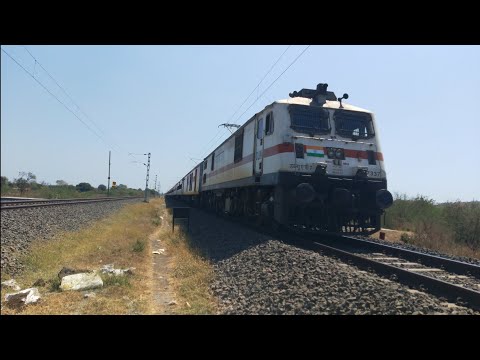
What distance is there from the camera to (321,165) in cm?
1009

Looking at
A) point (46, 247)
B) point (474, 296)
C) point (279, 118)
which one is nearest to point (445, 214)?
point (279, 118)

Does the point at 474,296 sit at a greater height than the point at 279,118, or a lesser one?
lesser

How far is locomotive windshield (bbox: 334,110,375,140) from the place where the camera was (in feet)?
35.6

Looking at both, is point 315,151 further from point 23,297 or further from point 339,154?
point 23,297

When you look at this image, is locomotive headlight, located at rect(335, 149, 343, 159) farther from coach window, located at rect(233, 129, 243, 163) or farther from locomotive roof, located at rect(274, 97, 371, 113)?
coach window, located at rect(233, 129, 243, 163)

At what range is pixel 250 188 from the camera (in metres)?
13.4

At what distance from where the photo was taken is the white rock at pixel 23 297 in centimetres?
539

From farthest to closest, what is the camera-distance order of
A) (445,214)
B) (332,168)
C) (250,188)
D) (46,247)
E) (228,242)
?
(445,214), (250,188), (228,242), (332,168), (46,247)

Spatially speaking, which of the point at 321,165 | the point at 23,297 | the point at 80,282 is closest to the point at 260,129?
the point at 321,165

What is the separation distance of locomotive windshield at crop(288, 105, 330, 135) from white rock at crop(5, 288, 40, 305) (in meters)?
7.18

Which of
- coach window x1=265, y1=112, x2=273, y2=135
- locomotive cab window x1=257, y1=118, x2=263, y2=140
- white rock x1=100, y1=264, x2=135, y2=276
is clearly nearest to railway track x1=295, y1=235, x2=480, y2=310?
coach window x1=265, y1=112, x2=273, y2=135

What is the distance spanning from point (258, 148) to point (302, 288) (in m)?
6.96
